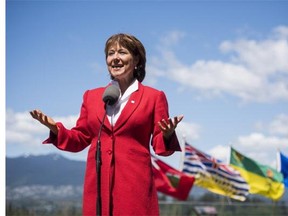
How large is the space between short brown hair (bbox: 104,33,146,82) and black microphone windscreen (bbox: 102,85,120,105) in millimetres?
263

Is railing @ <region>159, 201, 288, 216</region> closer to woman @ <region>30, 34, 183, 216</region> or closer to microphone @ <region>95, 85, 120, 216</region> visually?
woman @ <region>30, 34, 183, 216</region>

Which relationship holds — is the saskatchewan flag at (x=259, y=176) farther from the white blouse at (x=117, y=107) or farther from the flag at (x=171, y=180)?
the white blouse at (x=117, y=107)

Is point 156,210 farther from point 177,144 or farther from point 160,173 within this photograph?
point 160,173

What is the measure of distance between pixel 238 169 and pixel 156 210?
1711 cm

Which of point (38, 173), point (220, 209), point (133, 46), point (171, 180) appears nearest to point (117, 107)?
point (133, 46)

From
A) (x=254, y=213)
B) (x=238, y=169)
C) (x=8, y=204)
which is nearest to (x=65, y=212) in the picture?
(x=8, y=204)

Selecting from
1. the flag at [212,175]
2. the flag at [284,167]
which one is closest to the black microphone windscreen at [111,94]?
the flag at [212,175]

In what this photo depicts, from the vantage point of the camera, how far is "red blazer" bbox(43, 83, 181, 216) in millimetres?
3271

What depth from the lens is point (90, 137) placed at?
355 cm

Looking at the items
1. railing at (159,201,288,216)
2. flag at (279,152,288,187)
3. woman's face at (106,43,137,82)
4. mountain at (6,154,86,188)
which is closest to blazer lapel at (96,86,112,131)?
woman's face at (106,43,137,82)

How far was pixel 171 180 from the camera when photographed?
736 inches

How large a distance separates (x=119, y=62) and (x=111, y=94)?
0.23 metres

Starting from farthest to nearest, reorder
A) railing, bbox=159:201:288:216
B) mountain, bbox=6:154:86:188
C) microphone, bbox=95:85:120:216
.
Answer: mountain, bbox=6:154:86:188
railing, bbox=159:201:288:216
microphone, bbox=95:85:120:216

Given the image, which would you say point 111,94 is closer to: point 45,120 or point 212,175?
point 45,120
